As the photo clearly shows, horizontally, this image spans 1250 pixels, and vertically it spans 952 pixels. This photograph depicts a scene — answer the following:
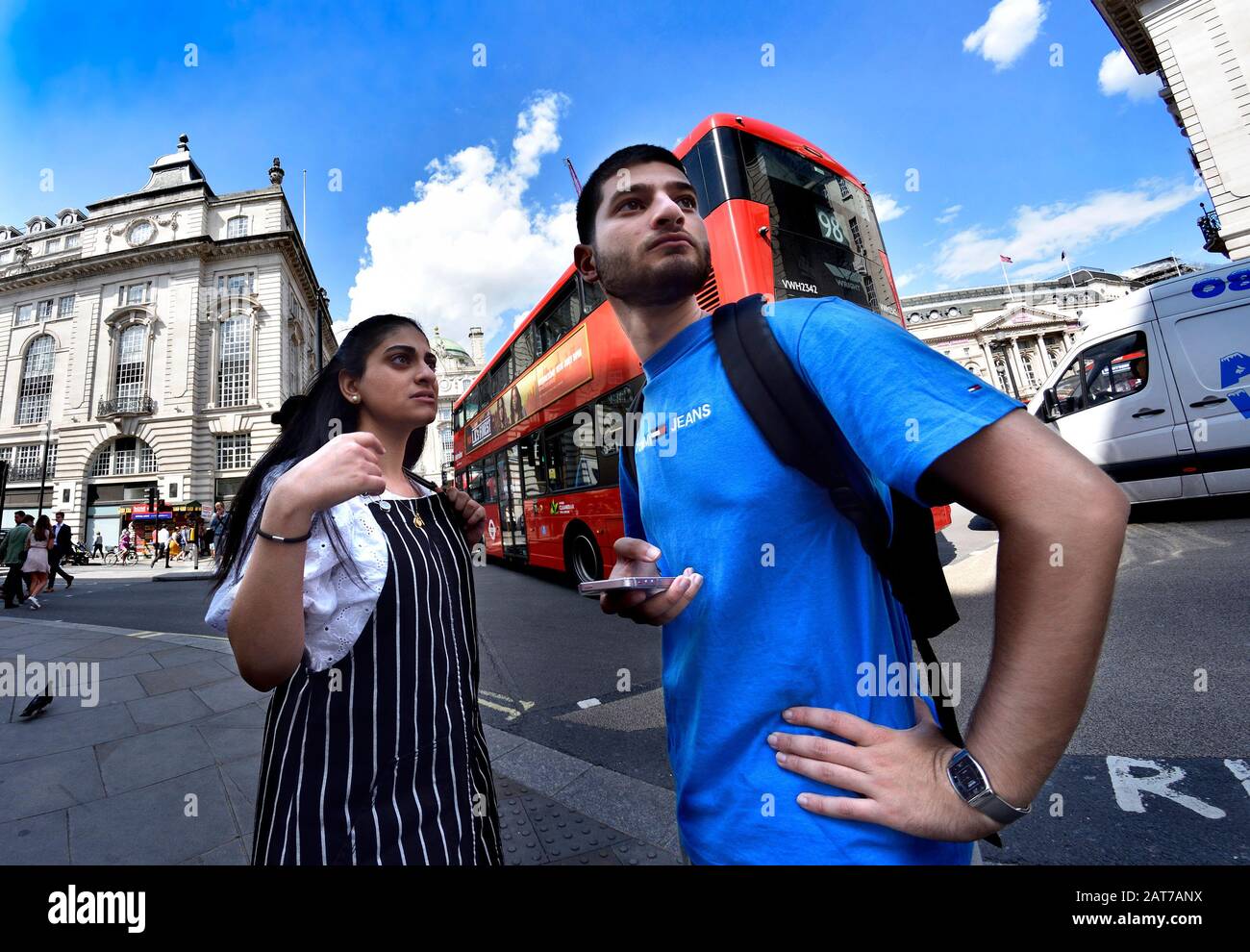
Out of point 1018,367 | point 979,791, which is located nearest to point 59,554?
point 979,791

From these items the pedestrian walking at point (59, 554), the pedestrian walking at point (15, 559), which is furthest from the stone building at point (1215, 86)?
the pedestrian walking at point (59, 554)

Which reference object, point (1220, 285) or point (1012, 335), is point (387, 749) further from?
point (1012, 335)

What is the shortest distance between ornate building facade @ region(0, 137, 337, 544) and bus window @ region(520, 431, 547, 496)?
976 inches

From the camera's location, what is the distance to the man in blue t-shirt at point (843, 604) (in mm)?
585

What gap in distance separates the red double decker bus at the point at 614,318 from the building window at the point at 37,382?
3942 cm

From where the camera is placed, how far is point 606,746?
10.3 ft

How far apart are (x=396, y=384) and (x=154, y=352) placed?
39.4 metres

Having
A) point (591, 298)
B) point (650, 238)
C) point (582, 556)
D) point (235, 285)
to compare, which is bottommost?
point (582, 556)

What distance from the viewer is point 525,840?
223cm

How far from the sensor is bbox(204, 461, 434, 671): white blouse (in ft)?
3.53

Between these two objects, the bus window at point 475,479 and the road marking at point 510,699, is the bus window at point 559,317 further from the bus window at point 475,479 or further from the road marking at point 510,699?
the bus window at point 475,479
